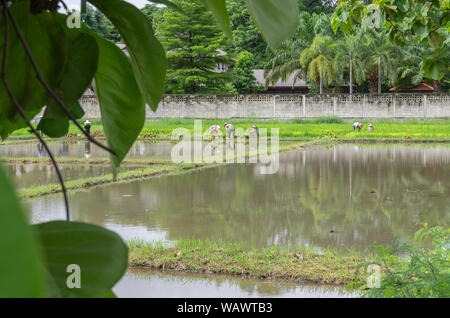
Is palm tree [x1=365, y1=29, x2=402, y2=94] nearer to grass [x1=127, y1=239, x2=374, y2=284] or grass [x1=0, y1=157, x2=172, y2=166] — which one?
grass [x1=0, y1=157, x2=172, y2=166]

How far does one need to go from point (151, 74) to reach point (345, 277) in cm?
277

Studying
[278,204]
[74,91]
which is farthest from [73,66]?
[278,204]

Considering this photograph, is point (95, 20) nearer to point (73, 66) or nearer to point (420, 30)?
point (73, 66)

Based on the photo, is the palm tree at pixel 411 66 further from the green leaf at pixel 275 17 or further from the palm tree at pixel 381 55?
the green leaf at pixel 275 17

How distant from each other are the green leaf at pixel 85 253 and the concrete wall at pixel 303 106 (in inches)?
521

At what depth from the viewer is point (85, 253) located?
0.42ft

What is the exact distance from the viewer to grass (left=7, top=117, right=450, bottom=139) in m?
11.6

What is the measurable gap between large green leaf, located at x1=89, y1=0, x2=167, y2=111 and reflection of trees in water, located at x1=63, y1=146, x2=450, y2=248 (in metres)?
3.53

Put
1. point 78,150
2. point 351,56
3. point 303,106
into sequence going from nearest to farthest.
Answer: point 78,150 → point 303,106 → point 351,56

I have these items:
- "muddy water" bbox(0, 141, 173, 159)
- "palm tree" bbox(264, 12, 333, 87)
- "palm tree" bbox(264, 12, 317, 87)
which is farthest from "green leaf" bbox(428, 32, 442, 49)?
"palm tree" bbox(264, 12, 317, 87)

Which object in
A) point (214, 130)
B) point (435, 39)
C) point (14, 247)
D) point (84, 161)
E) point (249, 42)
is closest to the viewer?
point (14, 247)

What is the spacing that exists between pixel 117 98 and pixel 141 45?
0.08ft
